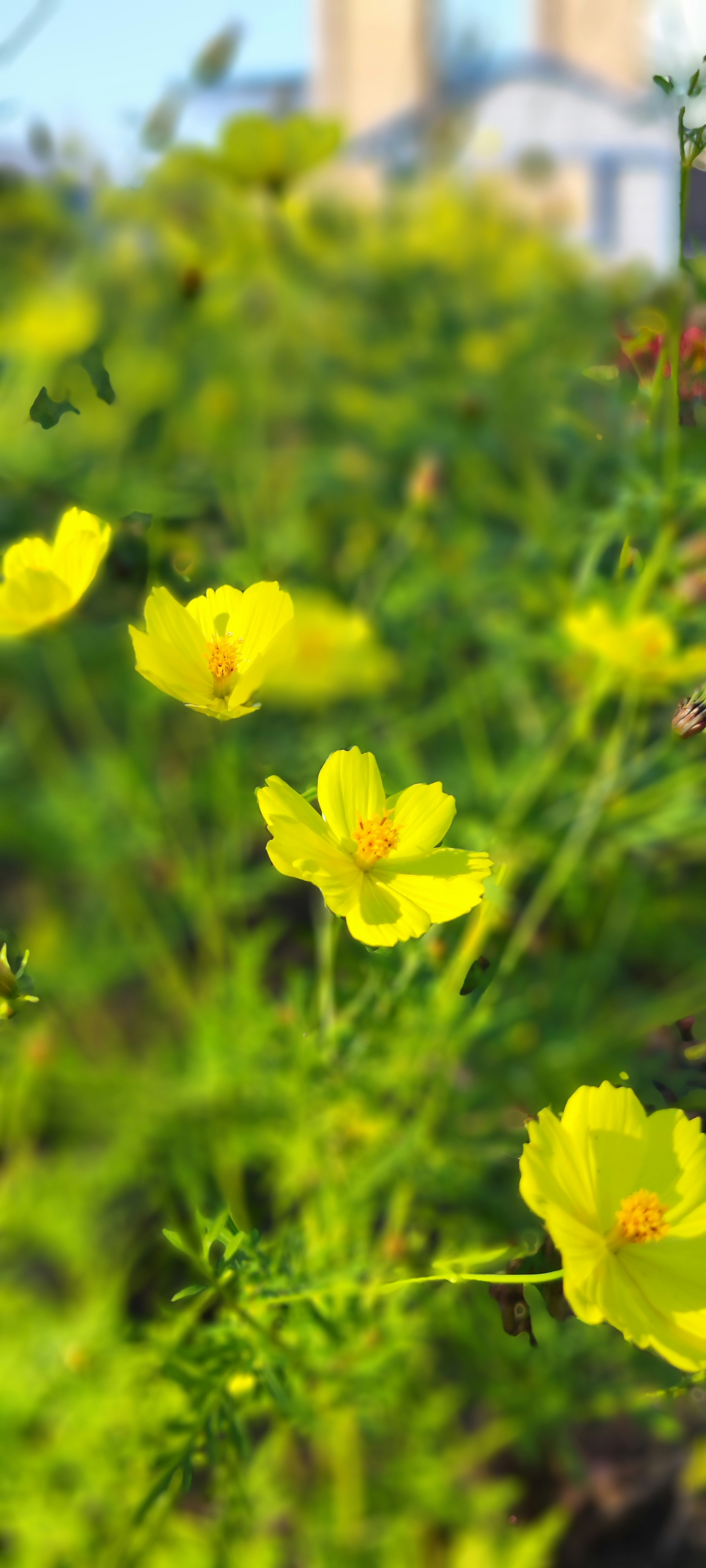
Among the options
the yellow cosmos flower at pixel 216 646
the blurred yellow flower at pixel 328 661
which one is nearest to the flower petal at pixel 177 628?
the yellow cosmos flower at pixel 216 646

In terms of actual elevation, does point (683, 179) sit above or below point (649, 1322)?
above

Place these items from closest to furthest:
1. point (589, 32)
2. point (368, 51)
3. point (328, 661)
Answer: point (328, 661) < point (589, 32) < point (368, 51)

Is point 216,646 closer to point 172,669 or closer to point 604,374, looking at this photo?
point 172,669

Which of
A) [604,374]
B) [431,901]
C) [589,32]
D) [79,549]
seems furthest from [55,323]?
[589,32]

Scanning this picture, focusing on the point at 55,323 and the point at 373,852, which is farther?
the point at 55,323

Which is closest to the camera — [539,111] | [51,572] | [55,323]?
[51,572]

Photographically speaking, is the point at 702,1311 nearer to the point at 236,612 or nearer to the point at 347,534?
the point at 236,612

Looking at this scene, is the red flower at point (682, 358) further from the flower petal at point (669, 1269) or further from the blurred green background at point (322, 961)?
the flower petal at point (669, 1269)
